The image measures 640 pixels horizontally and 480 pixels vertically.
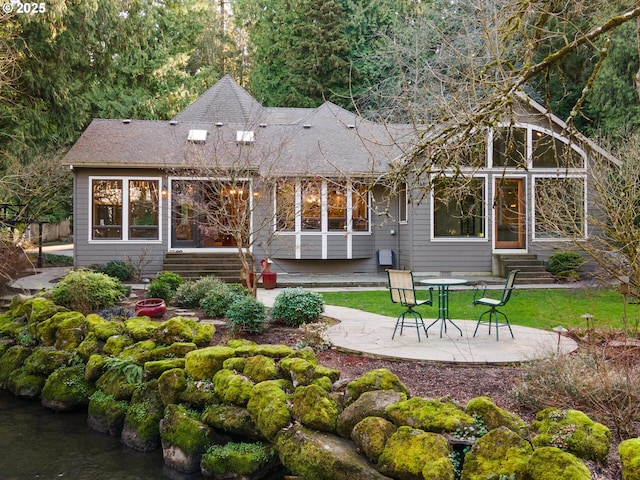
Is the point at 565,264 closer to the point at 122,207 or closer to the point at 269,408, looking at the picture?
the point at 269,408

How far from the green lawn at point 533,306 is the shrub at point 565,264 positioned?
4.48 ft

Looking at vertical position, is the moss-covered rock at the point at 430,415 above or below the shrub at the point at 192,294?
below

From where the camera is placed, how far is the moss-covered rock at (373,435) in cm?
392

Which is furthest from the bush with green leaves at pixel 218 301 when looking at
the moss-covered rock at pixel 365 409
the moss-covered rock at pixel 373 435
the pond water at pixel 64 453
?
the moss-covered rock at pixel 373 435

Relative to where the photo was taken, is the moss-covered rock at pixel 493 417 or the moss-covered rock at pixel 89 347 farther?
the moss-covered rock at pixel 89 347

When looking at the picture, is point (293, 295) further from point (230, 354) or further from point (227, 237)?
point (227, 237)

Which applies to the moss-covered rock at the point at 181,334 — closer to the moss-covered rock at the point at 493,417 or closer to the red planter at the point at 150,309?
the red planter at the point at 150,309

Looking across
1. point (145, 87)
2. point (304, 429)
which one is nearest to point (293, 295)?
point (304, 429)

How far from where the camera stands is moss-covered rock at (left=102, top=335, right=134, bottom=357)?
21.5ft

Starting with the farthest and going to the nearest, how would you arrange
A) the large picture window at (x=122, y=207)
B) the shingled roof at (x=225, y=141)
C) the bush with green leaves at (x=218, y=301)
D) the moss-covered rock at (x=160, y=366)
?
the large picture window at (x=122, y=207) → the shingled roof at (x=225, y=141) → the bush with green leaves at (x=218, y=301) → the moss-covered rock at (x=160, y=366)

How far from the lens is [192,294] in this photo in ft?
29.9

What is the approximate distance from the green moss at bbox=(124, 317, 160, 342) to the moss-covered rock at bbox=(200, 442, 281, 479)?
234cm

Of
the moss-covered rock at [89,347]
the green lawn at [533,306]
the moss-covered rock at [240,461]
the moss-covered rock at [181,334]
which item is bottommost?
the moss-covered rock at [240,461]

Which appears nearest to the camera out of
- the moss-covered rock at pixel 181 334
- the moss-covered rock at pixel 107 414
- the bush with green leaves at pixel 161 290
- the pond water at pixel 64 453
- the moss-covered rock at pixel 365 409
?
the moss-covered rock at pixel 365 409
